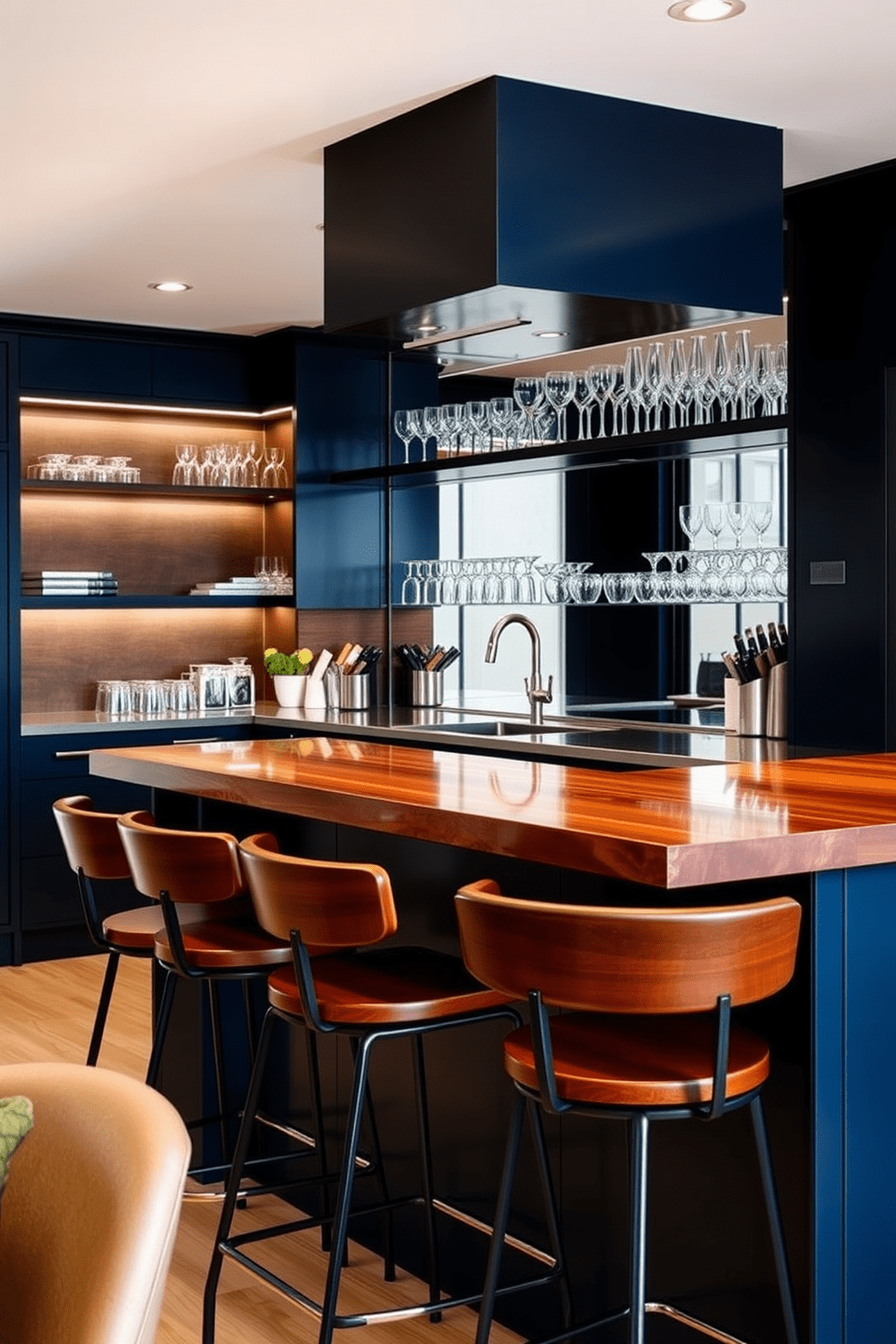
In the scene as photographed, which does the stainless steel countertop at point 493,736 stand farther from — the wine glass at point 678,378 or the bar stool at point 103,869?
the bar stool at point 103,869

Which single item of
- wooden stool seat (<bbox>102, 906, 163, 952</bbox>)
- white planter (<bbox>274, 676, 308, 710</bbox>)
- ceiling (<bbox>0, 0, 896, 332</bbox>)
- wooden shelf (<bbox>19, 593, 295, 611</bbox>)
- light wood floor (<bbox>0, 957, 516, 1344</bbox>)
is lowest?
light wood floor (<bbox>0, 957, 516, 1344</bbox>)

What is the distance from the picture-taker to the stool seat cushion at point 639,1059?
86.7 inches

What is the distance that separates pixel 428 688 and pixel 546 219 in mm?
3352

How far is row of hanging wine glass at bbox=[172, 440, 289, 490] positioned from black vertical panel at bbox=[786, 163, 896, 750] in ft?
10.1

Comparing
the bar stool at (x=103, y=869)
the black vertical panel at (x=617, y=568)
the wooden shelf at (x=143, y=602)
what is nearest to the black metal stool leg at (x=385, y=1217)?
the bar stool at (x=103, y=869)

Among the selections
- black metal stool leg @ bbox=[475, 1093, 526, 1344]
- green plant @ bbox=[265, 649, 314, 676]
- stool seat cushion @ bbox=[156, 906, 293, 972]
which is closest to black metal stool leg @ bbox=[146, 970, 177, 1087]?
stool seat cushion @ bbox=[156, 906, 293, 972]

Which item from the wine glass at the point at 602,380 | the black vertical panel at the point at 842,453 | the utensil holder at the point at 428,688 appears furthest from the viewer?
the utensil holder at the point at 428,688

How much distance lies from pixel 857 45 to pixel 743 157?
1.87 feet

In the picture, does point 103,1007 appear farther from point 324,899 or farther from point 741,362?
point 741,362

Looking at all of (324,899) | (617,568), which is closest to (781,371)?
(324,899)

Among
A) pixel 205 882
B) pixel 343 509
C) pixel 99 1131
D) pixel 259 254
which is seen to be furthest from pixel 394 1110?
pixel 343 509

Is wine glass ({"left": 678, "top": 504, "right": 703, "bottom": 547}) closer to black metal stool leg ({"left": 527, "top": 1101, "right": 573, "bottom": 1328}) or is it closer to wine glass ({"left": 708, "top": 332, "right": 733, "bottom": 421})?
wine glass ({"left": 708, "top": 332, "right": 733, "bottom": 421})

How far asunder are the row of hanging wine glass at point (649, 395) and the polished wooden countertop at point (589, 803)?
1.67 m

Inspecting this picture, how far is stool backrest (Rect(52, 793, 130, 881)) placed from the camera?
3.48 meters
